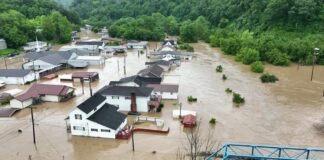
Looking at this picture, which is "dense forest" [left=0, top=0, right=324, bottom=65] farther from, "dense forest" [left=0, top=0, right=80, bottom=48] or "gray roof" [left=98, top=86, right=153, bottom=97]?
"gray roof" [left=98, top=86, right=153, bottom=97]

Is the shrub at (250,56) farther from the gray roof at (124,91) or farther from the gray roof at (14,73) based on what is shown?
the gray roof at (14,73)

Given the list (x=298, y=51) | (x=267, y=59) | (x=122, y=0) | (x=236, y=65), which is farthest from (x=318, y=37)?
(x=122, y=0)

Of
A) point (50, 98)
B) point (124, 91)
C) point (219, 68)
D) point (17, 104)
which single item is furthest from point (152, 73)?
point (17, 104)

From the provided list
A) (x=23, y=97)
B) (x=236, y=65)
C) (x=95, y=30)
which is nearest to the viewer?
(x=23, y=97)

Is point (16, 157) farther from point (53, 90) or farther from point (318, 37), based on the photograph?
point (318, 37)

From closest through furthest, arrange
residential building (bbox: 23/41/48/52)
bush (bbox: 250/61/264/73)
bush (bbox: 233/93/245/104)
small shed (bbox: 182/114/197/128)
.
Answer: small shed (bbox: 182/114/197/128)
bush (bbox: 233/93/245/104)
bush (bbox: 250/61/264/73)
residential building (bbox: 23/41/48/52)

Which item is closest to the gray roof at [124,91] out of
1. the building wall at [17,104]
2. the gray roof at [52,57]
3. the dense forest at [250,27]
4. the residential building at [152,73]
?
the building wall at [17,104]

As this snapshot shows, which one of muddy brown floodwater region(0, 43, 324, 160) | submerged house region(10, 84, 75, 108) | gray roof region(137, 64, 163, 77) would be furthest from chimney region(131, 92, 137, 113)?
gray roof region(137, 64, 163, 77)
